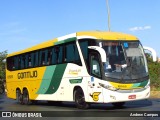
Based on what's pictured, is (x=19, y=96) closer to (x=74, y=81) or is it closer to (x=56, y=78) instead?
(x=56, y=78)

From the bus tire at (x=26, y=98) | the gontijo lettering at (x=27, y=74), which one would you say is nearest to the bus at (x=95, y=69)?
the gontijo lettering at (x=27, y=74)

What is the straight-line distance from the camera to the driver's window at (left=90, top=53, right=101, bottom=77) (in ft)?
56.6

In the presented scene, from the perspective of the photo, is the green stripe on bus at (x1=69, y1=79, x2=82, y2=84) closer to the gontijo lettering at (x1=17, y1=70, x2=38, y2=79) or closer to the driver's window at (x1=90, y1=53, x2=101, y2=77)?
the driver's window at (x1=90, y1=53, x2=101, y2=77)

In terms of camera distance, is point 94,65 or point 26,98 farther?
point 26,98

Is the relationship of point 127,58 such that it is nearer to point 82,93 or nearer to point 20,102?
point 82,93

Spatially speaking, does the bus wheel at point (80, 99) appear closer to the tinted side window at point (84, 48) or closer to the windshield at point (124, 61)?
the tinted side window at point (84, 48)

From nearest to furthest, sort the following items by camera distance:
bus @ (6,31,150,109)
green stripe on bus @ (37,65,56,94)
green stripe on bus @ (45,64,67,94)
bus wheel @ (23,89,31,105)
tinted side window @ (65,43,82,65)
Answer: bus @ (6,31,150,109) < tinted side window @ (65,43,82,65) < green stripe on bus @ (45,64,67,94) < green stripe on bus @ (37,65,56,94) < bus wheel @ (23,89,31,105)

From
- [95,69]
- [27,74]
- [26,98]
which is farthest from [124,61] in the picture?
[26,98]

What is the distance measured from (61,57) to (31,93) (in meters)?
4.87

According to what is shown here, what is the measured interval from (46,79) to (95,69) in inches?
195

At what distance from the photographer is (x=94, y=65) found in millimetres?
17453

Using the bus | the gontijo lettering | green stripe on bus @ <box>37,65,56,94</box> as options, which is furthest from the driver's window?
the gontijo lettering

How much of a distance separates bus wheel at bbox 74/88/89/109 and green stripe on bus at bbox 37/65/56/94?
2.54m

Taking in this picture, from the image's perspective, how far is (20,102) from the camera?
25.7 meters
